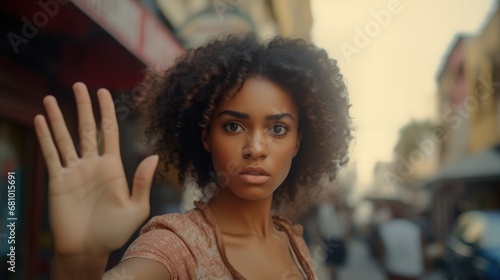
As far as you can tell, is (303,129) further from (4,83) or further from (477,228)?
(477,228)

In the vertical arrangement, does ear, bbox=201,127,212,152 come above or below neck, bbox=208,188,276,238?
above

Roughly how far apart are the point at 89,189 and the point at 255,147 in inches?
18.6

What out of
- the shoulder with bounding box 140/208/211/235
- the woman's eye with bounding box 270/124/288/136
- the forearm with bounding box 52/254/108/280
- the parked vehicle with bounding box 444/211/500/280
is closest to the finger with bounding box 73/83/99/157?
the forearm with bounding box 52/254/108/280

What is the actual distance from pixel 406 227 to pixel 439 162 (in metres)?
38.3

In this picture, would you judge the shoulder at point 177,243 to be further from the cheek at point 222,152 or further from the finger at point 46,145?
the finger at point 46,145

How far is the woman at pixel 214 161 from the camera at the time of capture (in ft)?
4.39

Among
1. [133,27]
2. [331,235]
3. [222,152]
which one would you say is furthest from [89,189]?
[331,235]

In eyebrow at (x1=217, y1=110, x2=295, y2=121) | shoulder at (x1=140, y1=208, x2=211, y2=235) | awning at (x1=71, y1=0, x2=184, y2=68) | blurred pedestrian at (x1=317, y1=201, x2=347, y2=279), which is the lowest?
blurred pedestrian at (x1=317, y1=201, x2=347, y2=279)

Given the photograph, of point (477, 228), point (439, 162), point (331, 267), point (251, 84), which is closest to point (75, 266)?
point (251, 84)

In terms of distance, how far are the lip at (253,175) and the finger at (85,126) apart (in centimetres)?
43

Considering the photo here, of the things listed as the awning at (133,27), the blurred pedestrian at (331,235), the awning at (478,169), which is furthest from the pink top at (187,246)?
the awning at (478,169)

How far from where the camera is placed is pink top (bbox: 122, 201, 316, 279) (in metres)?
1.57

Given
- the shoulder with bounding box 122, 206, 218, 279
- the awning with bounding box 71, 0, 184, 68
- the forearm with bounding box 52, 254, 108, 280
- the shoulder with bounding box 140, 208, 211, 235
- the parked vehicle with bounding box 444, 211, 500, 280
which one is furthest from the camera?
the parked vehicle with bounding box 444, 211, 500, 280

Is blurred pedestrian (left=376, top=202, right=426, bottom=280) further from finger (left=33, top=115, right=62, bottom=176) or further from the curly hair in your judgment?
finger (left=33, top=115, right=62, bottom=176)
